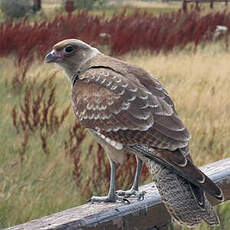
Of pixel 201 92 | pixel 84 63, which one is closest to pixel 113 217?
pixel 84 63

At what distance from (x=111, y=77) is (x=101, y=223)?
0.65m

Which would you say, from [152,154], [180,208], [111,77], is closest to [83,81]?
[111,77]

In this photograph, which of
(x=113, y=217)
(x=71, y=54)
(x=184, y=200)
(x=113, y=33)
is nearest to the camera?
(x=184, y=200)

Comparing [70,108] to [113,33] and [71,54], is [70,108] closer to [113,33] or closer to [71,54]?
[71,54]

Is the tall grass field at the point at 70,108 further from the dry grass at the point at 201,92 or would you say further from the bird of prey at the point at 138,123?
A: the bird of prey at the point at 138,123

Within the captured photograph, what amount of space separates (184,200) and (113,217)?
318 millimetres

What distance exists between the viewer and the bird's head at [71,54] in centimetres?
276

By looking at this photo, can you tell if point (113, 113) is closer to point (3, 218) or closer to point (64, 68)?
point (64, 68)

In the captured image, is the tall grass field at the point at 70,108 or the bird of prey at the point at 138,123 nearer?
the bird of prey at the point at 138,123

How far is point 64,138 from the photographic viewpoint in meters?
4.81

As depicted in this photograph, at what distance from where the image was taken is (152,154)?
234cm

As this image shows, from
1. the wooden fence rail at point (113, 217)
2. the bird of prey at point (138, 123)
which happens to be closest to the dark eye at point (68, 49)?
the bird of prey at point (138, 123)

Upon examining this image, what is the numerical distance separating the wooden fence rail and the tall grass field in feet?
3.23

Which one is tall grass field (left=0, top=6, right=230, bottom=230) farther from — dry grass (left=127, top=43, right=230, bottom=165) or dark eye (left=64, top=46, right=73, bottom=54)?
dark eye (left=64, top=46, right=73, bottom=54)
